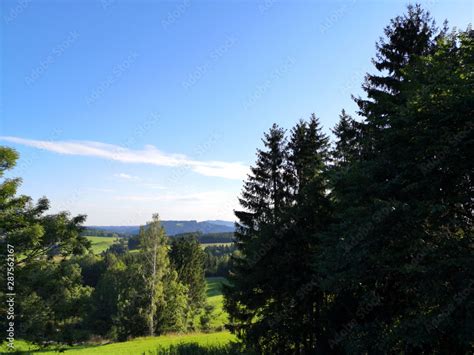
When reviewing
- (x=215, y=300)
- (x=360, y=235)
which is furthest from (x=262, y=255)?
(x=215, y=300)

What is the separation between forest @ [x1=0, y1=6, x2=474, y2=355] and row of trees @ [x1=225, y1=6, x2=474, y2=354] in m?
0.06

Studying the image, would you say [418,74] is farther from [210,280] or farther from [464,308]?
[210,280]

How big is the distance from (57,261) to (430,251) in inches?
761

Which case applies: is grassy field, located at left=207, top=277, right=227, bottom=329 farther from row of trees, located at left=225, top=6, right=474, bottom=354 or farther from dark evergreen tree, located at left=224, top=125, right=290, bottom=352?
row of trees, located at left=225, top=6, right=474, bottom=354

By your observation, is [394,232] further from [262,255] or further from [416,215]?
[262,255]

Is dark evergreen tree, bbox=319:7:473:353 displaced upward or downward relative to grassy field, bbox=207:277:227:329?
upward

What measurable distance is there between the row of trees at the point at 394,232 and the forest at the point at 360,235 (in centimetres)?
6

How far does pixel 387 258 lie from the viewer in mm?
12922

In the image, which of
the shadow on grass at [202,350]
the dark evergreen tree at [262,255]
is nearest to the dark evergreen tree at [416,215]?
the dark evergreen tree at [262,255]

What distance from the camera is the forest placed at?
11820 millimetres

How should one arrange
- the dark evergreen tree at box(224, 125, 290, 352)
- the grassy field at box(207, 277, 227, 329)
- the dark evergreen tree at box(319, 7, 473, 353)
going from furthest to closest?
the grassy field at box(207, 277, 227, 329), the dark evergreen tree at box(224, 125, 290, 352), the dark evergreen tree at box(319, 7, 473, 353)

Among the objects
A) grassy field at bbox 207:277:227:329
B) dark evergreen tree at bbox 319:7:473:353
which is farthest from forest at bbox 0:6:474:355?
grassy field at bbox 207:277:227:329

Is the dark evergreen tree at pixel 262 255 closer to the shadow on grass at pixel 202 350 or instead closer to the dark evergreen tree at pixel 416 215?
the shadow on grass at pixel 202 350

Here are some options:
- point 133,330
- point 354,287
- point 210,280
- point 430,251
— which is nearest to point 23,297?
point 354,287
